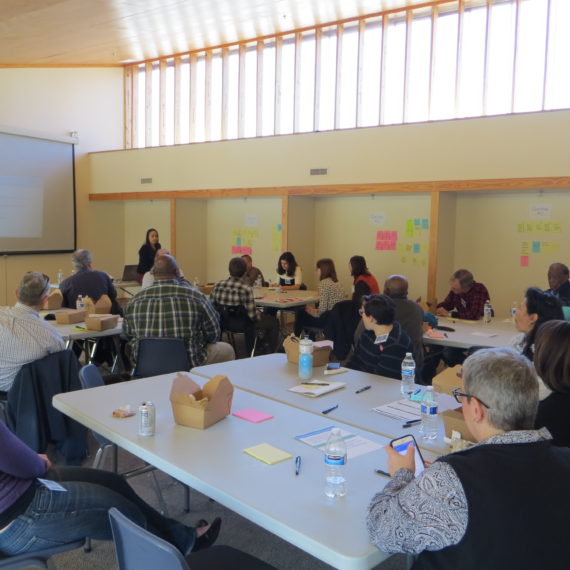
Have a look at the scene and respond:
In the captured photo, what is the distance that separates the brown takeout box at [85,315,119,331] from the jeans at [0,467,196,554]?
Result: 2.42m

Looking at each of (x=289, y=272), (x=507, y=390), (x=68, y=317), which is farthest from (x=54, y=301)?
(x=507, y=390)

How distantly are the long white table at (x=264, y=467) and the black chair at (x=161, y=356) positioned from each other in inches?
39.0

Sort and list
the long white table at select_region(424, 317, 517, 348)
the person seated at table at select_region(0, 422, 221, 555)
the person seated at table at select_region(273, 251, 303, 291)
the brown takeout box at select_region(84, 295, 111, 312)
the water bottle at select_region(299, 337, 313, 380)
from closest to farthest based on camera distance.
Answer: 1. the person seated at table at select_region(0, 422, 221, 555)
2. the water bottle at select_region(299, 337, 313, 380)
3. the long white table at select_region(424, 317, 517, 348)
4. the brown takeout box at select_region(84, 295, 111, 312)
5. the person seated at table at select_region(273, 251, 303, 291)

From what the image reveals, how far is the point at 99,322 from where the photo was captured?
445 centimetres

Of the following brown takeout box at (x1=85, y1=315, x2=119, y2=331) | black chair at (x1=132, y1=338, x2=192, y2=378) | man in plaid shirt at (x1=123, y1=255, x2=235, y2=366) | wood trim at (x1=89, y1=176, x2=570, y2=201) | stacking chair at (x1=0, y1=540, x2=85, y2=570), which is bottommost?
stacking chair at (x1=0, y1=540, x2=85, y2=570)

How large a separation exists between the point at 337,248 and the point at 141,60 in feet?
17.1

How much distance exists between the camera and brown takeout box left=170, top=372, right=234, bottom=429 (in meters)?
2.29

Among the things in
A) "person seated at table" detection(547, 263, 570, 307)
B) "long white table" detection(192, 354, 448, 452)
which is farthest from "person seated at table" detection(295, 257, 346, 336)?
"long white table" detection(192, 354, 448, 452)

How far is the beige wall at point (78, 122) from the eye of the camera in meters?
9.06

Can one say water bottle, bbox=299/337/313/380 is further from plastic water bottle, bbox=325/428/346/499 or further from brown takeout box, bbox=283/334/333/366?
plastic water bottle, bbox=325/428/346/499

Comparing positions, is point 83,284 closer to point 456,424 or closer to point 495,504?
point 456,424

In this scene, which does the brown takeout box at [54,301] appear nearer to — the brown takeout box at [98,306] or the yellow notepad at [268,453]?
the brown takeout box at [98,306]

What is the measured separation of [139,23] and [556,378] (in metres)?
7.23

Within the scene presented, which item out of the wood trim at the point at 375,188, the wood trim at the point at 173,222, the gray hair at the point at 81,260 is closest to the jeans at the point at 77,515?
the gray hair at the point at 81,260
